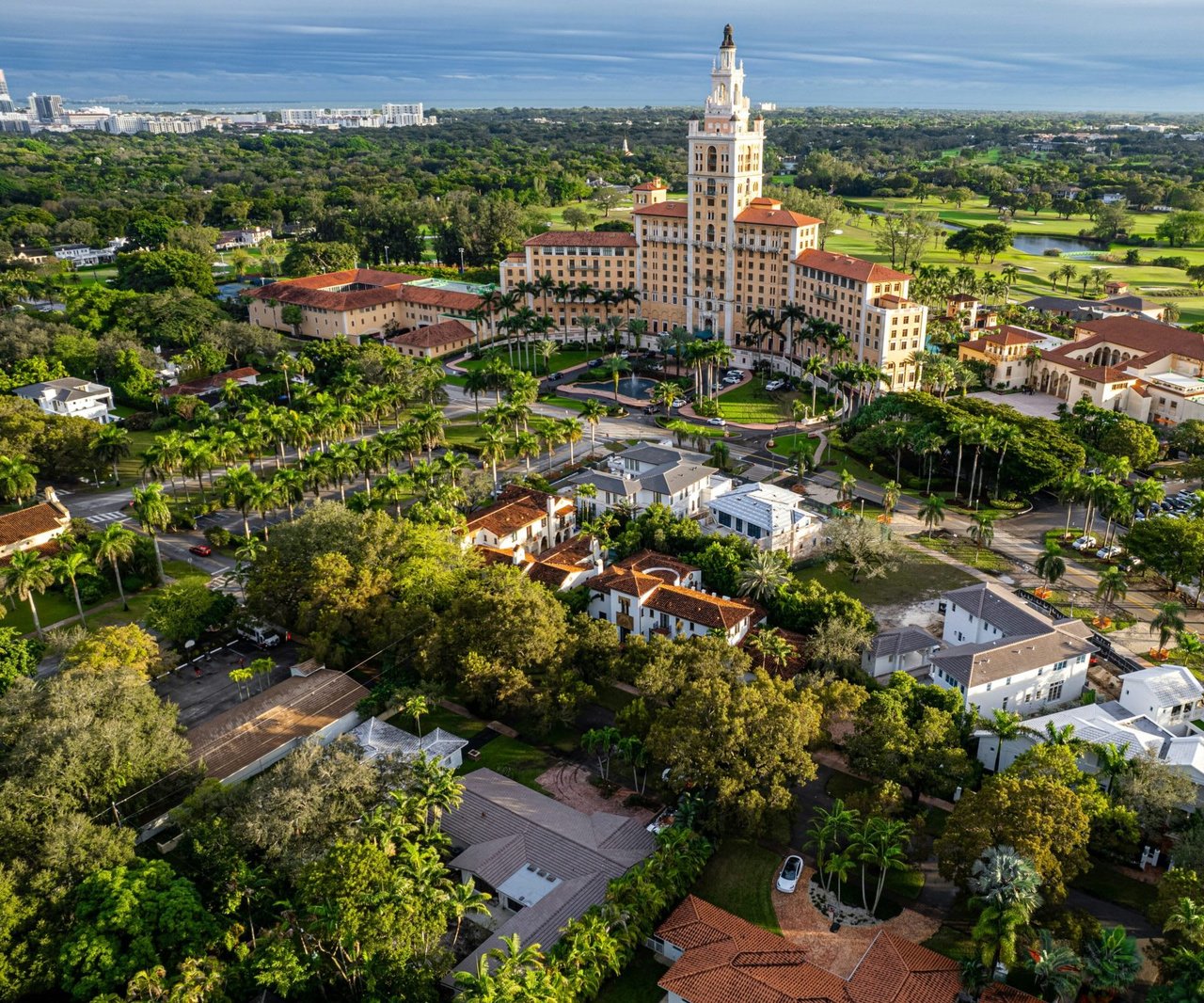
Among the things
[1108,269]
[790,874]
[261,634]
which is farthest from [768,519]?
[1108,269]

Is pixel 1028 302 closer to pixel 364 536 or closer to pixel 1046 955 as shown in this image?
pixel 364 536

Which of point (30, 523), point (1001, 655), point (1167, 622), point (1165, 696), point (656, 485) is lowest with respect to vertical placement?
point (1165, 696)

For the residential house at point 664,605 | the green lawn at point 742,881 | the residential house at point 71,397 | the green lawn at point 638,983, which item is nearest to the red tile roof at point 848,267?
the residential house at point 664,605

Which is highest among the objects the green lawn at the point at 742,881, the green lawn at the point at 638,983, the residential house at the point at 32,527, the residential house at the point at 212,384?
the residential house at the point at 212,384

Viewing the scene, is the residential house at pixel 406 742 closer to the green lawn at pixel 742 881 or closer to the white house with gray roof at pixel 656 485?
the green lawn at pixel 742 881

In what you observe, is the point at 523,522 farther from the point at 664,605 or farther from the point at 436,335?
the point at 436,335

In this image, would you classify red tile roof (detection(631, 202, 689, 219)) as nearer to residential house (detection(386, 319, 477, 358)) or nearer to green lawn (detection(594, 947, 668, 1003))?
residential house (detection(386, 319, 477, 358))

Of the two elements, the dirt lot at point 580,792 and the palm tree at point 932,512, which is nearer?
the dirt lot at point 580,792
